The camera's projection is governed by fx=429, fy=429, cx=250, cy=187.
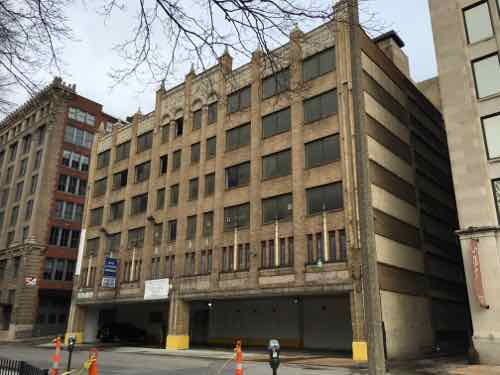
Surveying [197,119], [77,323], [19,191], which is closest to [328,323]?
[197,119]

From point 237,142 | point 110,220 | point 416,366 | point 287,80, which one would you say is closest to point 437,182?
point 237,142

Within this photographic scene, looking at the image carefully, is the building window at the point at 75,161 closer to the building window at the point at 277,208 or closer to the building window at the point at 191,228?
the building window at the point at 191,228

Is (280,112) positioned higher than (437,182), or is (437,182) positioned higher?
(280,112)

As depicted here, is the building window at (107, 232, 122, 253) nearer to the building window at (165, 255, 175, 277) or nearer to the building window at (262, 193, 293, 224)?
the building window at (165, 255, 175, 277)

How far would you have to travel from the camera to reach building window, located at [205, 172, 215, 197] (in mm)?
34897

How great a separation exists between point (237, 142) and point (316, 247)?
11.8 meters

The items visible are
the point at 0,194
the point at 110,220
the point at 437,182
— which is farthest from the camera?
the point at 0,194

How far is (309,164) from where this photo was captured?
2912 centimetres

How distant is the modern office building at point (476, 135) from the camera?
72.2ft

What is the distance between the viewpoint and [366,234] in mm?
6973

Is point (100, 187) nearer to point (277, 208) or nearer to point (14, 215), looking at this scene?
point (14, 215)

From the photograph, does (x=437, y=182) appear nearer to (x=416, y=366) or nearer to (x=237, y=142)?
(x=237, y=142)

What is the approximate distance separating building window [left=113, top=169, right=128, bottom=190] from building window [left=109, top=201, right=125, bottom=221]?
5.75ft

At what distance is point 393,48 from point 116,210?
101 feet
